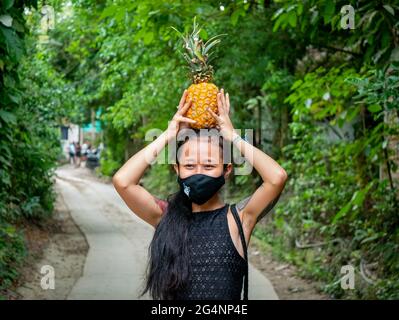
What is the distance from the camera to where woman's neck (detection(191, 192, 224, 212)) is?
375 centimetres

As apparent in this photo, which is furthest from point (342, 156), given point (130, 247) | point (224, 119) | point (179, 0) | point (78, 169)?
point (78, 169)

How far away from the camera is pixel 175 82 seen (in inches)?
596

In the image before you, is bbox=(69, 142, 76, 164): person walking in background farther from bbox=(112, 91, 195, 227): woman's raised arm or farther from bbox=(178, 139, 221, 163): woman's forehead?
bbox=(178, 139, 221, 163): woman's forehead

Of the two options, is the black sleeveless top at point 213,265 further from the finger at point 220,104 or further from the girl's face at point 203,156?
the finger at point 220,104

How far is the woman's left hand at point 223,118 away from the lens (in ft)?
11.8

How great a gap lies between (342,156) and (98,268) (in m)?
4.56

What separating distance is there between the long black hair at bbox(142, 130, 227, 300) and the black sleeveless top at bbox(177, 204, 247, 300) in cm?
4

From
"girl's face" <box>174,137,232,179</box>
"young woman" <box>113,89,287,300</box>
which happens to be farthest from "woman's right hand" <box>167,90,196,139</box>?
"girl's face" <box>174,137,232,179</box>

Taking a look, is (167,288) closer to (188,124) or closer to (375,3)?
(188,124)

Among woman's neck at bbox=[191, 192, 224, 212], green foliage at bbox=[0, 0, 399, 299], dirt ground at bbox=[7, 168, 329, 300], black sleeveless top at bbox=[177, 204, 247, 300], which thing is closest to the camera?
black sleeveless top at bbox=[177, 204, 247, 300]

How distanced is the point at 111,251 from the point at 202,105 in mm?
10576

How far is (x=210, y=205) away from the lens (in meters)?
3.77

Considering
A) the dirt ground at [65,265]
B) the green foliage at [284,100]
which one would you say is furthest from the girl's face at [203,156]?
the dirt ground at [65,265]

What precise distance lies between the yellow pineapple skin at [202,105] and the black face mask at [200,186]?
0.28 meters
